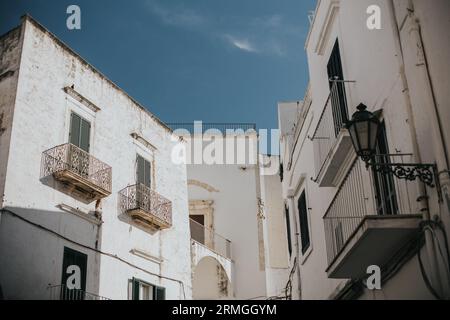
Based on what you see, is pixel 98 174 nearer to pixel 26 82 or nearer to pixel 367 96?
pixel 26 82

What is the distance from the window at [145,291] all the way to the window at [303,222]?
423cm

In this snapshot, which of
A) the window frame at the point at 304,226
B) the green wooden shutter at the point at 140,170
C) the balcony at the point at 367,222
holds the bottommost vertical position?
the balcony at the point at 367,222

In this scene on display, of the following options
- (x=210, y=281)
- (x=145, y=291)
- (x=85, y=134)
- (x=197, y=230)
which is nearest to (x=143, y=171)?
(x=85, y=134)

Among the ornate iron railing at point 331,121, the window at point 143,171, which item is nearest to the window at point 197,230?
the window at point 143,171

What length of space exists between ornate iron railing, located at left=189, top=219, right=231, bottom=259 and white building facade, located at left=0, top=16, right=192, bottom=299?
8.16 meters

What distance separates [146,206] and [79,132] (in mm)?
2811

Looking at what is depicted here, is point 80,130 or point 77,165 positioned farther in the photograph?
point 80,130

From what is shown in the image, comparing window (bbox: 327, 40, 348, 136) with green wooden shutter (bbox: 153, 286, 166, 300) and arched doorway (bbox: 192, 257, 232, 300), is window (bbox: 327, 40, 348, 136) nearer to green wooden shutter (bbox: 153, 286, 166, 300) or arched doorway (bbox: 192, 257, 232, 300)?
green wooden shutter (bbox: 153, 286, 166, 300)

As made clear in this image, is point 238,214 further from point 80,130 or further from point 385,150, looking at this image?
point 385,150

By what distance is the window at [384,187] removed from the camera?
899cm

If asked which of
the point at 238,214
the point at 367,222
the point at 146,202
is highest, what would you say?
the point at 238,214

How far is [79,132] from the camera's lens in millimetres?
15367

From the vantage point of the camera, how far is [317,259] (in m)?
13.3

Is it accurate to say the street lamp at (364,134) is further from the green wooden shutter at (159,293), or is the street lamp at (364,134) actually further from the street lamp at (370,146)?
the green wooden shutter at (159,293)
